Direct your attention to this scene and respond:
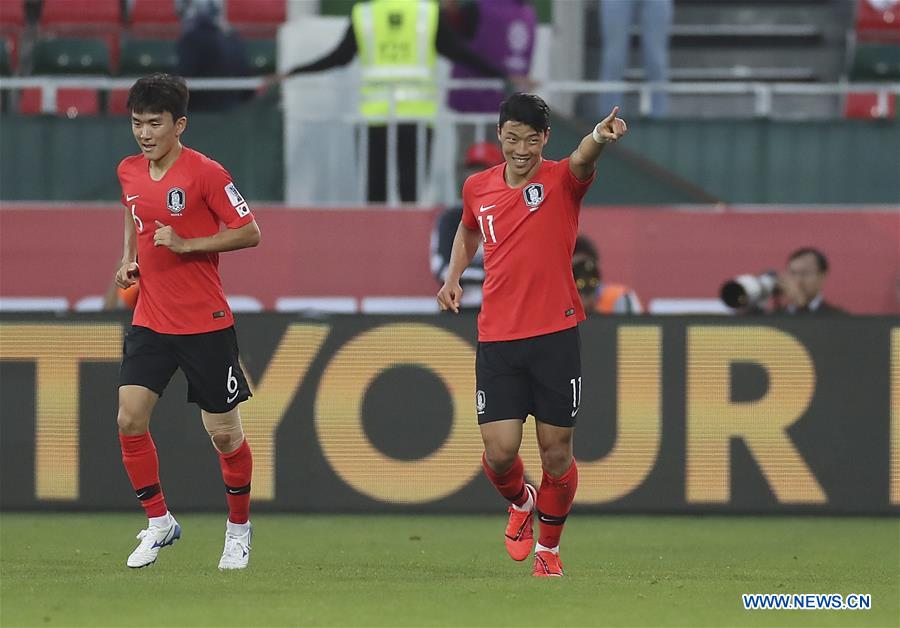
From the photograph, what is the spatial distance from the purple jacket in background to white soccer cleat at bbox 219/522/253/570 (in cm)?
690

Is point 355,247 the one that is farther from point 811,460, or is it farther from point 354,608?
A: point 354,608

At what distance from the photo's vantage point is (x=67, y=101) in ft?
54.4

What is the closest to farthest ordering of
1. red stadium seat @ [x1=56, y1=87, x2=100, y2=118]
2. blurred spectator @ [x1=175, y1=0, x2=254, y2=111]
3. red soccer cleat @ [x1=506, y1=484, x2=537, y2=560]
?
red soccer cleat @ [x1=506, y1=484, x2=537, y2=560], blurred spectator @ [x1=175, y1=0, x2=254, y2=111], red stadium seat @ [x1=56, y1=87, x2=100, y2=118]

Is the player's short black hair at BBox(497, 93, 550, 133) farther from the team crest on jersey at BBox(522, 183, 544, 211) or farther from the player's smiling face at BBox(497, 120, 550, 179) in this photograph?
the team crest on jersey at BBox(522, 183, 544, 211)

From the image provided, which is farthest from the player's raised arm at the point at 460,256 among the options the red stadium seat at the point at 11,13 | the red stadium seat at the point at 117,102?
the red stadium seat at the point at 11,13

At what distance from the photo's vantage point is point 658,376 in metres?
11.8

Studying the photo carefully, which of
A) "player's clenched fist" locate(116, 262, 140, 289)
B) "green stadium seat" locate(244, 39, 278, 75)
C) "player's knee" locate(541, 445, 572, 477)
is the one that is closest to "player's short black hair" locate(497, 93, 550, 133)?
"player's knee" locate(541, 445, 572, 477)

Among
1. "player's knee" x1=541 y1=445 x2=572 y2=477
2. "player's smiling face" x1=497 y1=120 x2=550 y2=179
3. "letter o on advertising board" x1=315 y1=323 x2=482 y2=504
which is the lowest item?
"letter o on advertising board" x1=315 y1=323 x2=482 y2=504

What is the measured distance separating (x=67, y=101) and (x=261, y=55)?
190cm

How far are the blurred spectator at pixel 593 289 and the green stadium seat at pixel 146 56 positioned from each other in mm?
6159

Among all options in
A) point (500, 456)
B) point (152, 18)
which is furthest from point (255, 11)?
point (500, 456)

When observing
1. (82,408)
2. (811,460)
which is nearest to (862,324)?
(811,460)

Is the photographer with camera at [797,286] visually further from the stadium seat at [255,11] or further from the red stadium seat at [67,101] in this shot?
the stadium seat at [255,11]

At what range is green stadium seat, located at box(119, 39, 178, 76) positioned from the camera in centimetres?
1747
